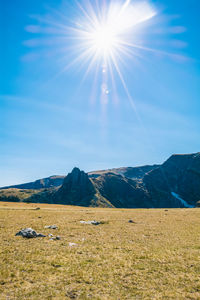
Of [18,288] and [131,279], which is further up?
[18,288]

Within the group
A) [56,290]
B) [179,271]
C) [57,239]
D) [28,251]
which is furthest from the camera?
[57,239]

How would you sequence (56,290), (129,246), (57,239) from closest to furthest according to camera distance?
(56,290) → (129,246) → (57,239)

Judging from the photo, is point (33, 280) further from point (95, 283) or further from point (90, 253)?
point (90, 253)

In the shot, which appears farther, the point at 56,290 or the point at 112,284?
the point at 112,284

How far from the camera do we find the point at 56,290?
431 inches

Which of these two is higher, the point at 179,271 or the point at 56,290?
the point at 56,290

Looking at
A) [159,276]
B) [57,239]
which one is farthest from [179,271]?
[57,239]

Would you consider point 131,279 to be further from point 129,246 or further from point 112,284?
point 129,246

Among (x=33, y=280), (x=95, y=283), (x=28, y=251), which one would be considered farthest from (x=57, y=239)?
(x=95, y=283)

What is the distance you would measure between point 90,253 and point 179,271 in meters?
8.67

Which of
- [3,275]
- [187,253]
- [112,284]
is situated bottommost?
[187,253]

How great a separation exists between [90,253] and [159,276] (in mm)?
7578

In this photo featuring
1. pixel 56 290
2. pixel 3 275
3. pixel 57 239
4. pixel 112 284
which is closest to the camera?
pixel 56 290

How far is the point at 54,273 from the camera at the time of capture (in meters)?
13.3
